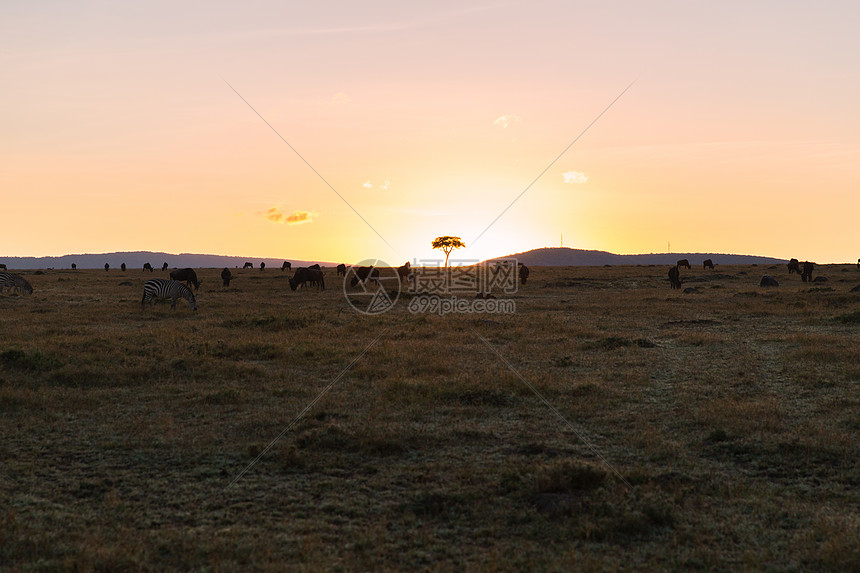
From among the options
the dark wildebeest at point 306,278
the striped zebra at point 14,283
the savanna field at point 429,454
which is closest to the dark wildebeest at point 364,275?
the dark wildebeest at point 306,278

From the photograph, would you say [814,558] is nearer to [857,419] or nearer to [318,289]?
[857,419]

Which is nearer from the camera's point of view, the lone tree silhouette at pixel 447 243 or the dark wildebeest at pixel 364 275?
the dark wildebeest at pixel 364 275

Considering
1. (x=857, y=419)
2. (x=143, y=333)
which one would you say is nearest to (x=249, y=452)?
(x=857, y=419)

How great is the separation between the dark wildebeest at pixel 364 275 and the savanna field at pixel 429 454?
118 feet

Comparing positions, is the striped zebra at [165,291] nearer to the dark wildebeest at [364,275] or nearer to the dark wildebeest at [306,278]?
the dark wildebeest at [306,278]

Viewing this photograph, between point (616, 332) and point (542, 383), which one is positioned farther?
point (616, 332)

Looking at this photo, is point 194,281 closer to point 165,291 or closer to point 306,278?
point 306,278

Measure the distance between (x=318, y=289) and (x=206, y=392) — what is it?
124 feet

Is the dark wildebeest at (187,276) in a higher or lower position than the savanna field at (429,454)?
higher

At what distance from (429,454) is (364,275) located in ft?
166

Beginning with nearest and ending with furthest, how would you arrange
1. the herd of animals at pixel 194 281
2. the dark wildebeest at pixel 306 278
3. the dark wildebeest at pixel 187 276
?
the herd of animals at pixel 194 281
the dark wildebeest at pixel 187 276
the dark wildebeest at pixel 306 278

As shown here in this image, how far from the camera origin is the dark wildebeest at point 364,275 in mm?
56322

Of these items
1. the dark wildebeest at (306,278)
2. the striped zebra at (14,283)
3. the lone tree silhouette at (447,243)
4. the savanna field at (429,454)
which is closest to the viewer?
the savanna field at (429,454)

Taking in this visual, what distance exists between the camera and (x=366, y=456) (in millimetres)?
9547
